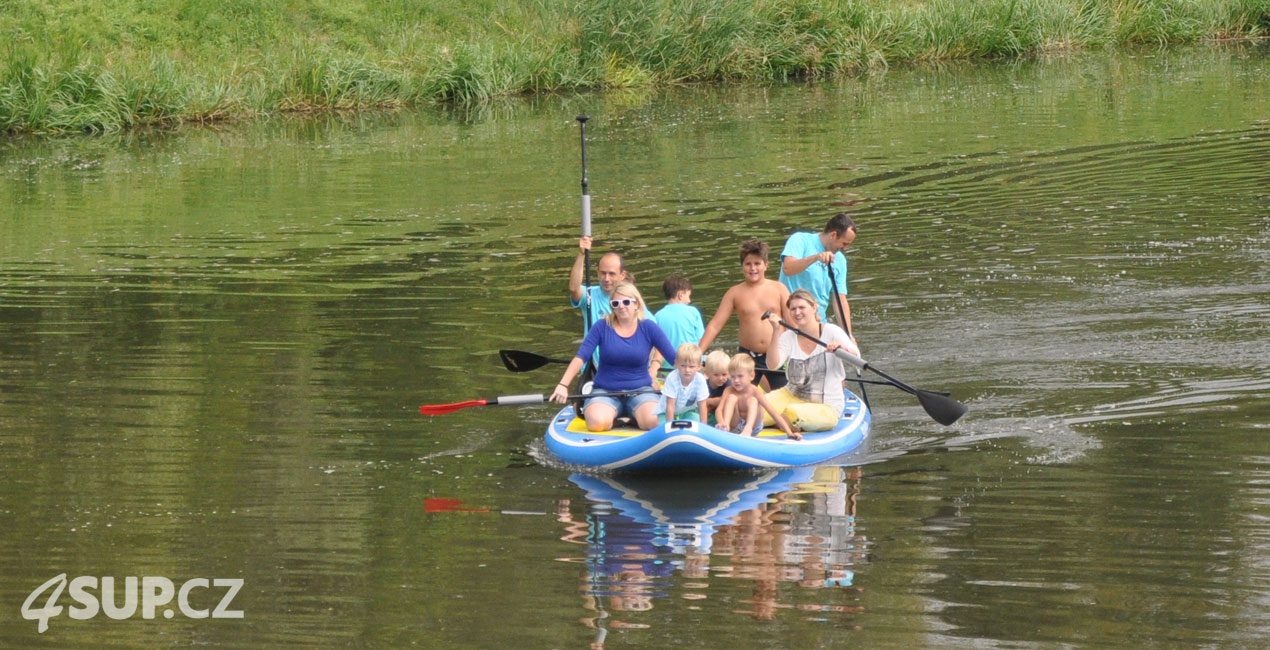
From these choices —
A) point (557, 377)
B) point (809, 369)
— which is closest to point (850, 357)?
point (809, 369)

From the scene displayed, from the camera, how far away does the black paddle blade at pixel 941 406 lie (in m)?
10.1

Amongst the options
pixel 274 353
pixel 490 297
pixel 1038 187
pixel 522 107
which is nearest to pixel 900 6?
pixel 522 107

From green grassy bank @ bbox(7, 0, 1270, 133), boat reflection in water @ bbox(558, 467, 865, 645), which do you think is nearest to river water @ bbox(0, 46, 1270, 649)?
boat reflection in water @ bbox(558, 467, 865, 645)

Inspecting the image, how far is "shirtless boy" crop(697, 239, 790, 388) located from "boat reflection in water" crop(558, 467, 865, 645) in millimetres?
1159

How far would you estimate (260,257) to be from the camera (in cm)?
1698

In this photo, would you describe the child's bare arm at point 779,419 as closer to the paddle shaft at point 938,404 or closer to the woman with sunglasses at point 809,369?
the woman with sunglasses at point 809,369

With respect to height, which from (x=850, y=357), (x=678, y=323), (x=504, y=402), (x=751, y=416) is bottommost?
(x=751, y=416)

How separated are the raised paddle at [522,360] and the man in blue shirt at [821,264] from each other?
5.53 feet

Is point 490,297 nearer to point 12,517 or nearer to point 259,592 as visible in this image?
point 12,517

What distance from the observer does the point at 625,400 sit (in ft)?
33.1

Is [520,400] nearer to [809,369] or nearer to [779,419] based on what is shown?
[779,419]

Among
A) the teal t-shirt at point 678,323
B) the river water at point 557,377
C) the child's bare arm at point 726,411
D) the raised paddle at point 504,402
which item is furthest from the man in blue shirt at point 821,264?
the raised paddle at point 504,402

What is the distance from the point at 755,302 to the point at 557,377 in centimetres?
214

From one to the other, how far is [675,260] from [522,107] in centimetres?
1411
